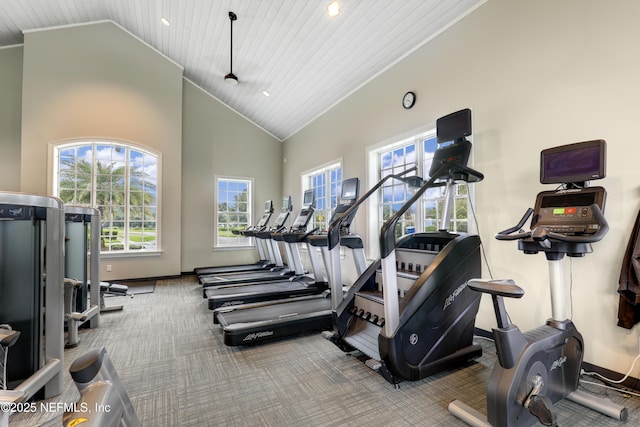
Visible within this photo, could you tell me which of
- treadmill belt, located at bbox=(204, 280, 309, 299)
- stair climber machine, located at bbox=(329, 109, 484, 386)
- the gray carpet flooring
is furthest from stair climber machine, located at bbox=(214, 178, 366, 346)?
treadmill belt, located at bbox=(204, 280, 309, 299)

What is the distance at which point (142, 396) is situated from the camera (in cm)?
210

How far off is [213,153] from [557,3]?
21.8 ft

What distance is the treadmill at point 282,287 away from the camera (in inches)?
169

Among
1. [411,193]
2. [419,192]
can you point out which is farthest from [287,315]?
[411,193]

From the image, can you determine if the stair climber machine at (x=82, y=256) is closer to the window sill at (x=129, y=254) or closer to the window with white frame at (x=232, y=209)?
the window sill at (x=129, y=254)

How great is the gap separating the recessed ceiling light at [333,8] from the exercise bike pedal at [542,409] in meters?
4.19

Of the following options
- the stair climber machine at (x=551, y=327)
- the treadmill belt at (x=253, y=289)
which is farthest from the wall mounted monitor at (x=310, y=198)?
the stair climber machine at (x=551, y=327)

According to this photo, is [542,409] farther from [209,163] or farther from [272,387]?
[209,163]

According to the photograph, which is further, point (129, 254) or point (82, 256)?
point (129, 254)

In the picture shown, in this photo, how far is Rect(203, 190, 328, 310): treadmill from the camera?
4.29 m

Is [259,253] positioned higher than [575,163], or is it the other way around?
[575,163]

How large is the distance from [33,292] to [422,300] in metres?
2.74

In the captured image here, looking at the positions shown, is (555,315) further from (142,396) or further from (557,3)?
(142,396)

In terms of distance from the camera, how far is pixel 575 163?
81.1 inches
